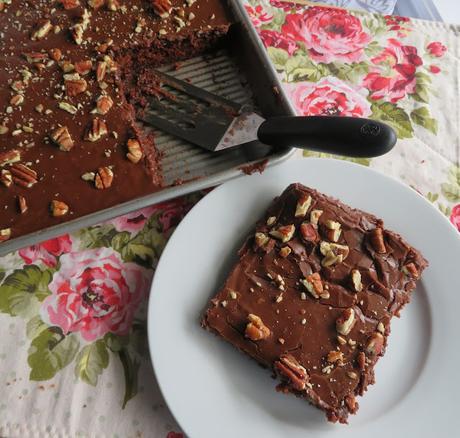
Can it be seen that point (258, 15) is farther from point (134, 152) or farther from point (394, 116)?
point (134, 152)

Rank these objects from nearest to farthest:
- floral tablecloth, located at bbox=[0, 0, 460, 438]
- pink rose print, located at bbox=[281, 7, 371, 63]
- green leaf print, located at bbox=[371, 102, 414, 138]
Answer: floral tablecloth, located at bbox=[0, 0, 460, 438] < green leaf print, located at bbox=[371, 102, 414, 138] < pink rose print, located at bbox=[281, 7, 371, 63]

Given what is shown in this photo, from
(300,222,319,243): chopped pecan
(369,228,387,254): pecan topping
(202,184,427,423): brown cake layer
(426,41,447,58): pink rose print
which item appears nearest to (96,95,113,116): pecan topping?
(202,184,427,423): brown cake layer

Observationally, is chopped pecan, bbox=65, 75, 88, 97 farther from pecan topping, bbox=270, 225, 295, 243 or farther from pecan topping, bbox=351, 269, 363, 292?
pecan topping, bbox=351, 269, 363, 292

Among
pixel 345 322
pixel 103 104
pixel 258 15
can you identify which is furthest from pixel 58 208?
pixel 258 15

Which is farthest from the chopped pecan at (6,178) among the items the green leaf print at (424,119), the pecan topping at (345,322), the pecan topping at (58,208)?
the green leaf print at (424,119)

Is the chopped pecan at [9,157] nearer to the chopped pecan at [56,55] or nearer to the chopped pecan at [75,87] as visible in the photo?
the chopped pecan at [75,87]

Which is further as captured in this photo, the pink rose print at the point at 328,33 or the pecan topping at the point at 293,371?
the pink rose print at the point at 328,33

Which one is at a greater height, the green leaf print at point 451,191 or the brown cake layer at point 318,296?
the green leaf print at point 451,191
